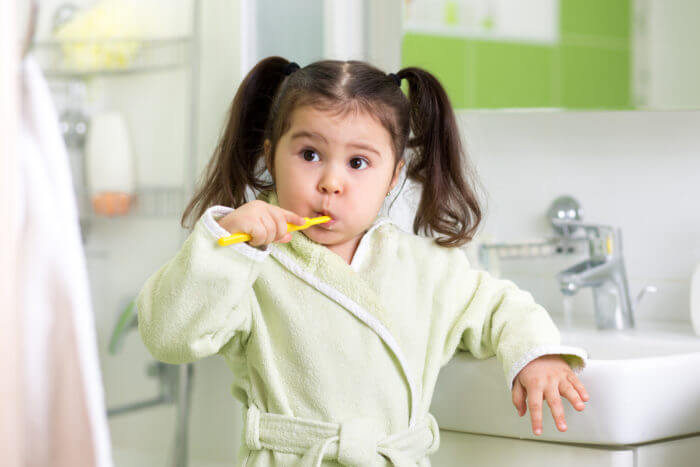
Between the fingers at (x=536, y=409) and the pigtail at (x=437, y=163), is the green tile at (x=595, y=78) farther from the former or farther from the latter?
the fingers at (x=536, y=409)

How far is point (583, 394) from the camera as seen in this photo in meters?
0.86

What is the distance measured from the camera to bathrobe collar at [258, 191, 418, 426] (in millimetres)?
891

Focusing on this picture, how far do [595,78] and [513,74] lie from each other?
148 mm

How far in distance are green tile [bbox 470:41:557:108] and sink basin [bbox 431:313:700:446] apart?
617mm

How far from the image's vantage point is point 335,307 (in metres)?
0.89

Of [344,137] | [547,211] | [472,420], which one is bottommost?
[472,420]

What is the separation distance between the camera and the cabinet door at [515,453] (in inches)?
35.7

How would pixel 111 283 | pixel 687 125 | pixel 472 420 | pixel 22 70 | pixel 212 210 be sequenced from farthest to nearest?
pixel 111 283 → pixel 687 125 → pixel 22 70 → pixel 472 420 → pixel 212 210

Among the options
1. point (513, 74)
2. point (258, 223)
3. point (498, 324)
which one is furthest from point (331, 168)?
point (513, 74)

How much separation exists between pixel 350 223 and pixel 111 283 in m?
0.94

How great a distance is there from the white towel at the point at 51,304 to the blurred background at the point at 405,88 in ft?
0.51

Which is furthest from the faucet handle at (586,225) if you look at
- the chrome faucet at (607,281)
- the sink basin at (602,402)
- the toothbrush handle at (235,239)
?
the toothbrush handle at (235,239)

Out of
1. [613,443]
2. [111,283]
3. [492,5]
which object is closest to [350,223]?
[613,443]

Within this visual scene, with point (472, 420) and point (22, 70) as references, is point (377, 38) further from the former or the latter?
point (472, 420)
